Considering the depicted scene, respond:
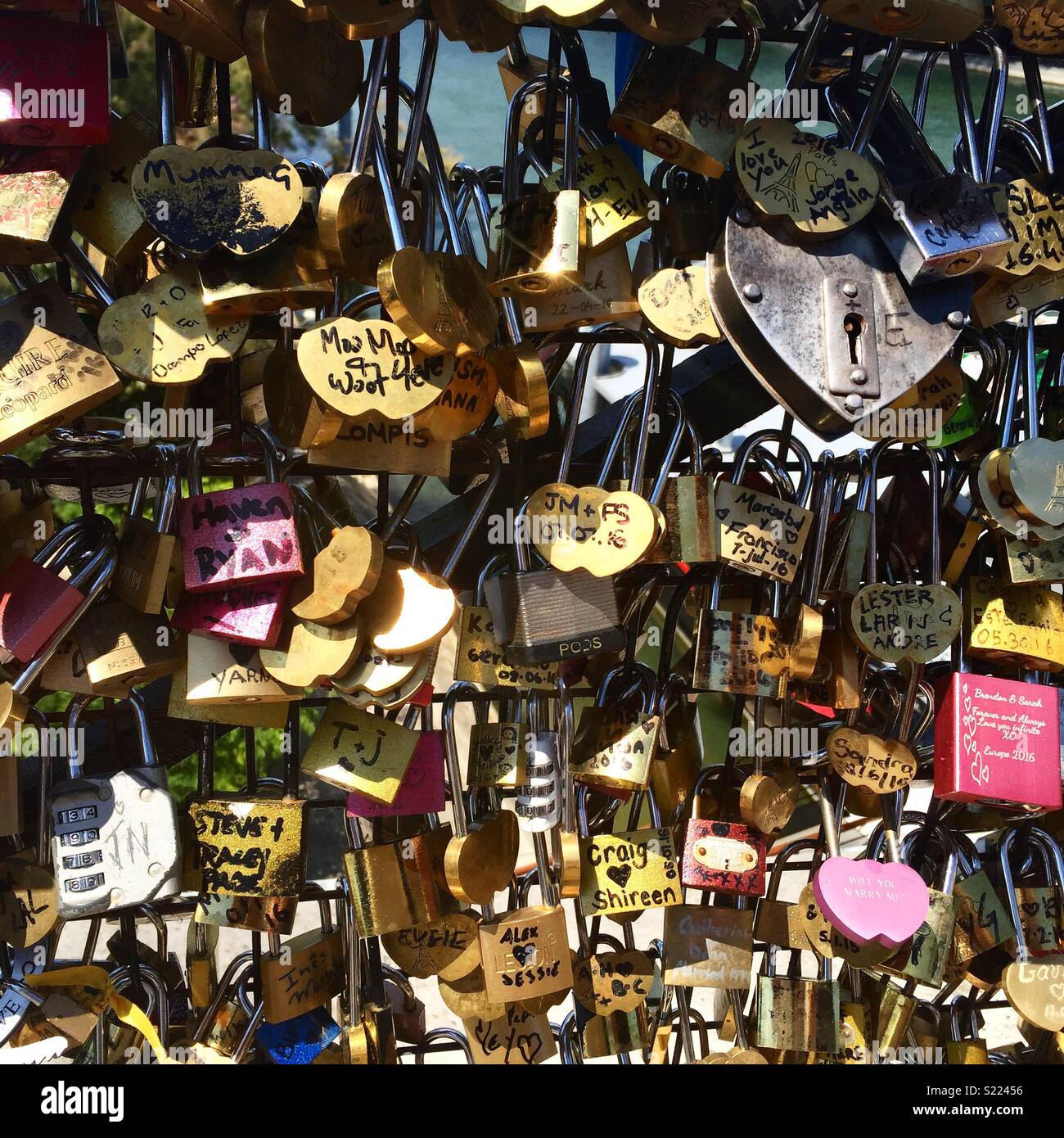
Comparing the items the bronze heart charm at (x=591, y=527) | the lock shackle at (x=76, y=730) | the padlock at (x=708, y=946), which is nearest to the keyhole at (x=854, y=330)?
the bronze heart charm at (x=591, y=527)

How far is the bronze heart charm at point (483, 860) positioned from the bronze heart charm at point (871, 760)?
0.33 meters

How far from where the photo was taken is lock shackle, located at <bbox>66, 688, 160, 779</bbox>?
1.04 metres

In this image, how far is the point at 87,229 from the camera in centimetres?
94

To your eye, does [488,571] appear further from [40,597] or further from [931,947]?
[931,947]

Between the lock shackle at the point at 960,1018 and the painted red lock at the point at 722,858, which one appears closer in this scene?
the painted red lock at the point at 722,858

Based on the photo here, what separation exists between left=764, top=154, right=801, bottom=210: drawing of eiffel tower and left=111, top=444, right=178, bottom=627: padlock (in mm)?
559

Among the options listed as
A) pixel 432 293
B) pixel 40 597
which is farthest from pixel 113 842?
pixel 432 293

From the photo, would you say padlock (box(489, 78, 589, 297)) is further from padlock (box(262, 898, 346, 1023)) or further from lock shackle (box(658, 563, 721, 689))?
padlock (box(262, 898, 346, 1023))

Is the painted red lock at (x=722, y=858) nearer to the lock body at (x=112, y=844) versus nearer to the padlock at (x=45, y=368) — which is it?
the lock body at (x=112, y=844)

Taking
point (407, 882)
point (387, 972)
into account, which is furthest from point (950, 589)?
point (387, 972)

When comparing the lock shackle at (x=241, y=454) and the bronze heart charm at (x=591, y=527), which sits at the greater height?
the lock shackle at (x=241, y=454)

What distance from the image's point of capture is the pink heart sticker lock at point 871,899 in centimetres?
111

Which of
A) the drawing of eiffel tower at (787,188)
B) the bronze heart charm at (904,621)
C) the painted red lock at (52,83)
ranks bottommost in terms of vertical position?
the bronze heart charm at (904,621)

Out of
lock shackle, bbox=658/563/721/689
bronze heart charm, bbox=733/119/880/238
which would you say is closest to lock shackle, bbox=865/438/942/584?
lock shackle, bbox=658/563/721/689
